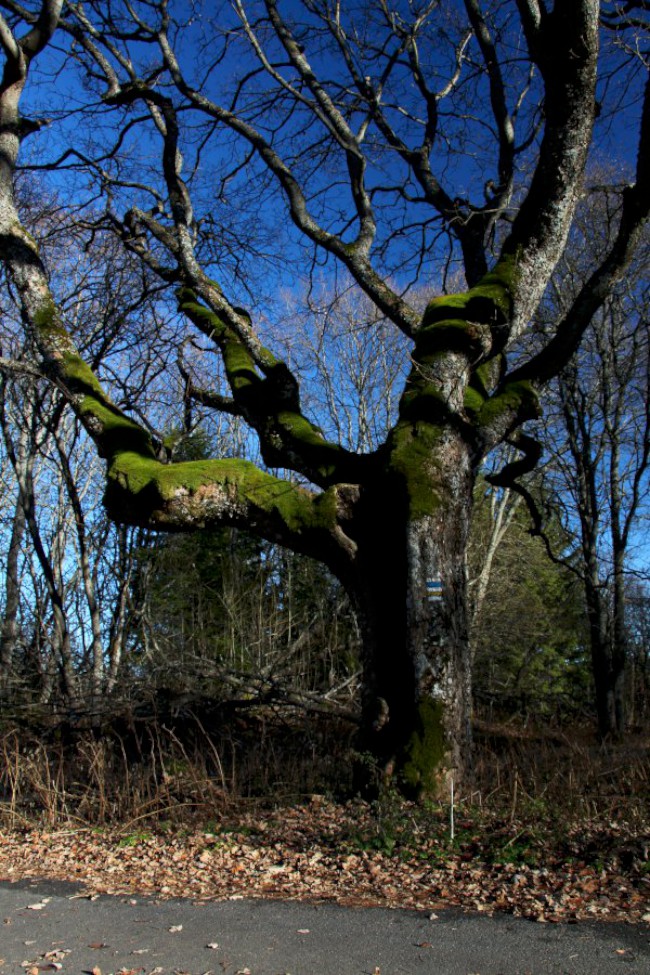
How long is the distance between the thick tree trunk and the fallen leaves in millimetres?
631

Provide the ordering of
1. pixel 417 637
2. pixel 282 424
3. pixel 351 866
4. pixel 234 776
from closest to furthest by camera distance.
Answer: pixel 351 866 < pixel 417 637 < pixel 234 776 < pixel 282 424

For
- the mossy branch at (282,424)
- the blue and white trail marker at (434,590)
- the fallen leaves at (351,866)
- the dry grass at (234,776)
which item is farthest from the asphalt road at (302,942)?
the mossy branch at (282,424)

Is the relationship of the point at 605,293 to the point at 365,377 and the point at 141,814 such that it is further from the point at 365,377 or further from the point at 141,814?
the point at 365,377

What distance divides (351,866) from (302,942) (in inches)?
54.9

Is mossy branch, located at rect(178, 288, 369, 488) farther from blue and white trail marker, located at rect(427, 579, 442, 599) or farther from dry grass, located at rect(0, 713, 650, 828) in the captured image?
dry grass, located at rect(0, 713, 650, 828)

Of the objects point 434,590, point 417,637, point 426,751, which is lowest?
point 426,751

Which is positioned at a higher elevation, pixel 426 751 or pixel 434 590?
pixel 434 590

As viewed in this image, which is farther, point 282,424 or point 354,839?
point 282,424

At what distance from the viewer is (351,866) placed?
18.1 feet

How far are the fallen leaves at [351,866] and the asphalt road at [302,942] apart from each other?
16cm

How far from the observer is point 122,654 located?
1408 cm

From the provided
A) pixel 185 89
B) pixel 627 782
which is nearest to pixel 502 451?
pixel 185 89

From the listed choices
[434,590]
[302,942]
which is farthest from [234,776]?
[302,942]

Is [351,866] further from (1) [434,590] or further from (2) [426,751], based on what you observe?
(1) [434,590]
